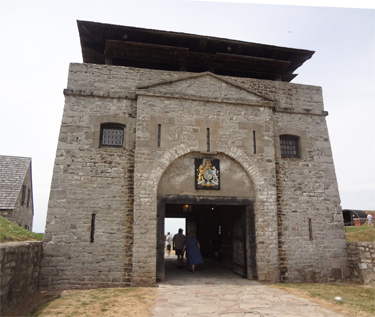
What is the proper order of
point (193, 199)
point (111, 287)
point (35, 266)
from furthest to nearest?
point (193, 199)
point (111, 287)
point (35, 266)

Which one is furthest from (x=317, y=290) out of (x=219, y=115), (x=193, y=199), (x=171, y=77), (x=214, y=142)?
(x=171, y=77)

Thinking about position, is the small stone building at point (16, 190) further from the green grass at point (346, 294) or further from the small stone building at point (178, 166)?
the green grass at point (346, 294)

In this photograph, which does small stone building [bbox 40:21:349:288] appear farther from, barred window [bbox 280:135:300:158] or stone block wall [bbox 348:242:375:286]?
stone block wall [bbox 348:242:375:286]

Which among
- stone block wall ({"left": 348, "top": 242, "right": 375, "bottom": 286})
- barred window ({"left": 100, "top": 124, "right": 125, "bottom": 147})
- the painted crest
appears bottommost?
stone block wall ({"left": 348, "top": 242, "right": 375, "bottom": 286})

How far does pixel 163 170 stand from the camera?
8.84 m

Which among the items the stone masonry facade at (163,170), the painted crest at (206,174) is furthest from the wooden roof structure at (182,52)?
the painted crest at (206,174)

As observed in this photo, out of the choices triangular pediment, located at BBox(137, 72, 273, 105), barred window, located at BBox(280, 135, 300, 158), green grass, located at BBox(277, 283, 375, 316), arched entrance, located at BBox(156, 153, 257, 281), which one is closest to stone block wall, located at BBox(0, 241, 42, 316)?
arched entrance, located at BBox(156, 153, 257, 281)

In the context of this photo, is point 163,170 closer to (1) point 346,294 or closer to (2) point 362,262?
(1) point 346,294

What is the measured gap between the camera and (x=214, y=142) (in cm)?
940

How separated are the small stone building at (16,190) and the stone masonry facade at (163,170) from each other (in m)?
9.51

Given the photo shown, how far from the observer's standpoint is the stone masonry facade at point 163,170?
27.0ft

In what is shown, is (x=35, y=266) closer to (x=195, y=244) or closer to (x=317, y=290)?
(x=195, y=244)

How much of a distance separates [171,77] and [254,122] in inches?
120

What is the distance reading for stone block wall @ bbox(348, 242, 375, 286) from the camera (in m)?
8.79
